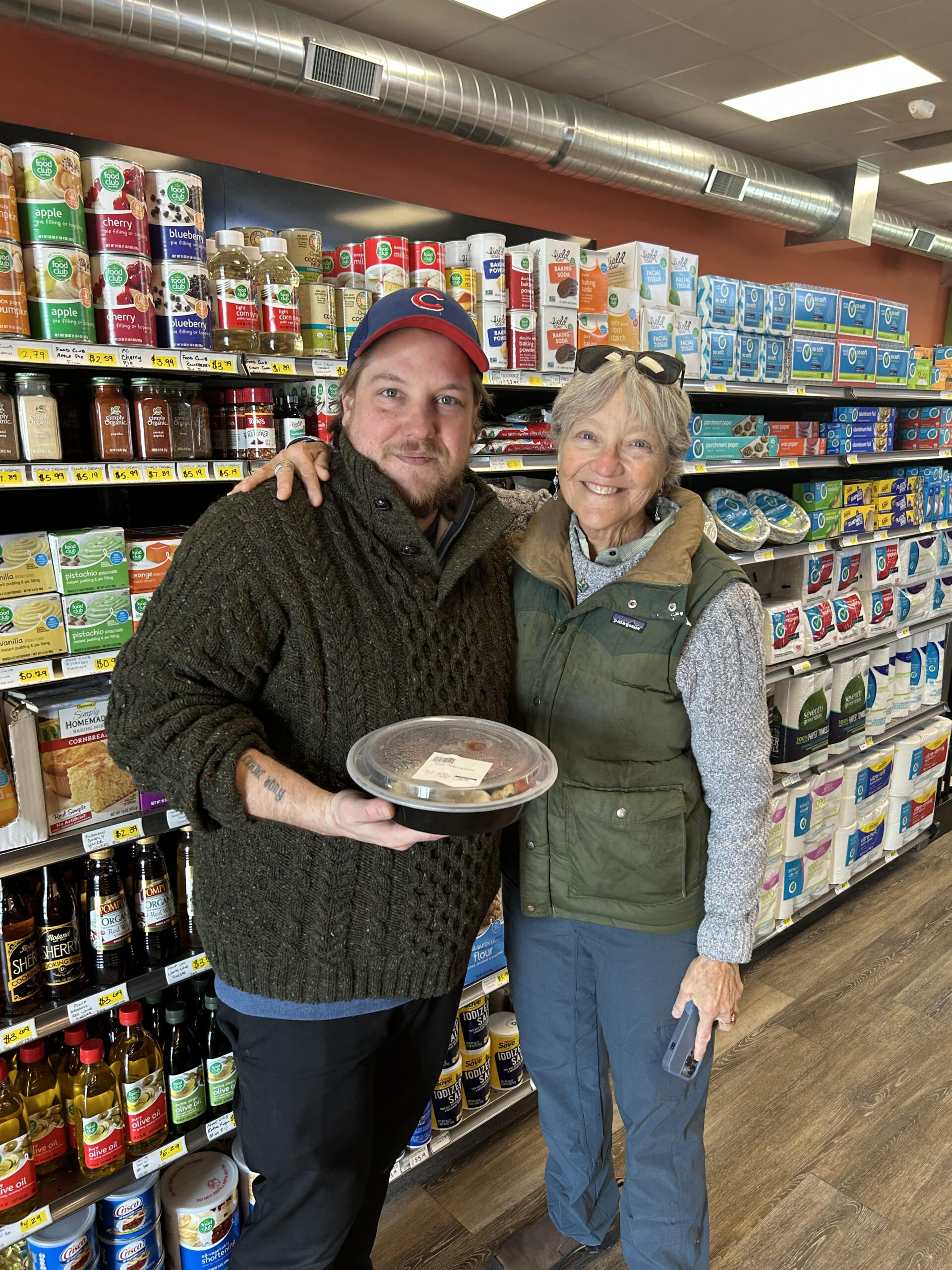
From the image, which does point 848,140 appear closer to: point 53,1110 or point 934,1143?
point 934,1143

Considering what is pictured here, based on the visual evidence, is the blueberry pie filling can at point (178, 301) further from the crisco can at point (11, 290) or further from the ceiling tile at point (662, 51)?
the ceiling tile at point (662, 51)

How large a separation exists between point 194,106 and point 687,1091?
3.87 metres

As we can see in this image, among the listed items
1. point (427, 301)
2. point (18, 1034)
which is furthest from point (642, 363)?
point (18, 1034)

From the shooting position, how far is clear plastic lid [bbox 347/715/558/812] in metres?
1.10

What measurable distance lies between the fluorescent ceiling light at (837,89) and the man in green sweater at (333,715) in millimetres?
4450

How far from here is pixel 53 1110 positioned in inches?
80.8

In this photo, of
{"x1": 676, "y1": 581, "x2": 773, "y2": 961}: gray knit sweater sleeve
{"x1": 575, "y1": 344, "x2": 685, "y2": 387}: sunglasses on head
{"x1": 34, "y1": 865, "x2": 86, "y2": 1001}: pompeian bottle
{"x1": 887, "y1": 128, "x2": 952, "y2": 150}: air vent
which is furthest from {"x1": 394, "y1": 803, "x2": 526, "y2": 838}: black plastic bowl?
{"x1": 887, "y1": 128, "x2": 952, "y2": 150}: air vent

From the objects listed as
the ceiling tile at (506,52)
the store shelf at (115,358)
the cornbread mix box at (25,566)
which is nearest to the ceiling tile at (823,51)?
the ceiling tile at (506,52)

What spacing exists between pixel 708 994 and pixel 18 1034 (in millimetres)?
1414

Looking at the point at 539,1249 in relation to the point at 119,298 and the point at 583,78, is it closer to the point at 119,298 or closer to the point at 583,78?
the point at 119,298

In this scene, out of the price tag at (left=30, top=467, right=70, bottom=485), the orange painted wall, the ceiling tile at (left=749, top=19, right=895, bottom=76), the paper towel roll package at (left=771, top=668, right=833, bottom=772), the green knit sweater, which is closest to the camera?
the green knit sweater

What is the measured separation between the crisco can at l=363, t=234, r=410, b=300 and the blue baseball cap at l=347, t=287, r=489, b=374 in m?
0.77

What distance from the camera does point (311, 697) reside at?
4.45 feet

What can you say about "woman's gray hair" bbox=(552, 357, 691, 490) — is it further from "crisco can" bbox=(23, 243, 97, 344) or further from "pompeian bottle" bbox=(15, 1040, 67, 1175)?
"pompeian bottle" bbox=(15, 1040, 67, 1175)
